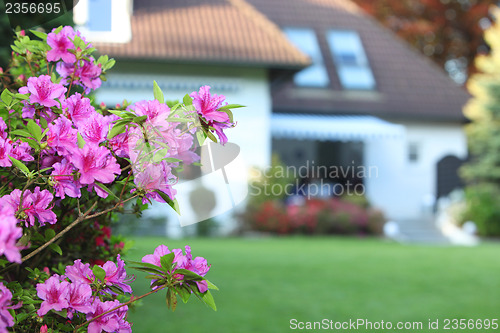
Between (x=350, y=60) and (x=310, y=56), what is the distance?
1.83m

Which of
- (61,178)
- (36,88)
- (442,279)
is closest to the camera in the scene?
(61,178)

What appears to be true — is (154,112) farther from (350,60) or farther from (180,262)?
(350,60)

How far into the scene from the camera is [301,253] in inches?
527

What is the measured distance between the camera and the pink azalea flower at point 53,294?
212 cm

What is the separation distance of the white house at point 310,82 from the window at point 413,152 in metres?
0.04

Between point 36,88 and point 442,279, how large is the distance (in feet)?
27.8

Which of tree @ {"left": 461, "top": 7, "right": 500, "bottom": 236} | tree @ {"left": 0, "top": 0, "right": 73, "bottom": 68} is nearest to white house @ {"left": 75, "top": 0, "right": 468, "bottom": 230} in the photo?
tree @ {"left": 461, "top": 7, "right": 500, "bottom": 236}

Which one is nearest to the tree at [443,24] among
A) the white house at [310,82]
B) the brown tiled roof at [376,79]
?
the brown tiled roof at [376,79]

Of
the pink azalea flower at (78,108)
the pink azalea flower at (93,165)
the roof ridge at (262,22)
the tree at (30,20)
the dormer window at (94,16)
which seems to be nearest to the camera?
the pink azalea flower at (93,165)

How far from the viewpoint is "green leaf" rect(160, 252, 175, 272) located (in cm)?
212

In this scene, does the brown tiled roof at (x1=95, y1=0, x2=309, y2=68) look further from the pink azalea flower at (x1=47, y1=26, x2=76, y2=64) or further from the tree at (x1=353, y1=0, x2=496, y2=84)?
the pink azalea flower at (x1=47, y1=26, x2=76, y2=64)

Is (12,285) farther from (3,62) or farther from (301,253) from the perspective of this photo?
(301,253)

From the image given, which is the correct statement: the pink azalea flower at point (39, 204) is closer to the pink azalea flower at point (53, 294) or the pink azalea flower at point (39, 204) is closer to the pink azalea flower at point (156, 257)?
the pink azalea flower at point (53, 294)

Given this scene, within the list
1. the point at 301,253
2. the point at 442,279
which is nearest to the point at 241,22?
the point at 301,253
